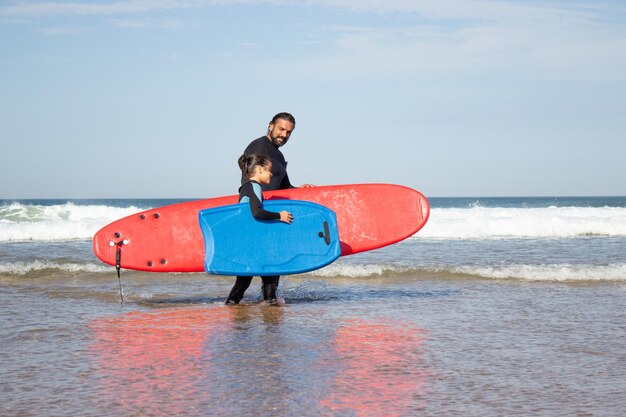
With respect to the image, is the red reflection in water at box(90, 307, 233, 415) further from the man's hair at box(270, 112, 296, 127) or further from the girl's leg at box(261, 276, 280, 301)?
the man's hair at box(270, 112, 296, 127)

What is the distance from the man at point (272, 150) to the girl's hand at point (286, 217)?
0.48 m

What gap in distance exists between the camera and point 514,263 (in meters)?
9.94

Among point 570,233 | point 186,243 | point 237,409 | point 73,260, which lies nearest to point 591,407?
point 237,409

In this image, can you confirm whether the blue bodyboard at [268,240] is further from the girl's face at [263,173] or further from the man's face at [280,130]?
the man's face at [280,130]

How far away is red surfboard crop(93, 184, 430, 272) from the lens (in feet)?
23.7

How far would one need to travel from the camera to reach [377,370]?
3852 mm

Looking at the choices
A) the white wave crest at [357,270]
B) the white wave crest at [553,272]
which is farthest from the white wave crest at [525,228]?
the white wave crest at [553,272]

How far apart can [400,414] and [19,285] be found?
6.45 m

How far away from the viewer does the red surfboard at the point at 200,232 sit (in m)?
7.23

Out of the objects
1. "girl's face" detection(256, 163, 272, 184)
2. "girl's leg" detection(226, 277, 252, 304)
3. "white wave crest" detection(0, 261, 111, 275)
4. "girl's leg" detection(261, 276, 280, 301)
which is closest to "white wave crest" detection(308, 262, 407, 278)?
"girl's leg" detection(261, 276, 280, 301)

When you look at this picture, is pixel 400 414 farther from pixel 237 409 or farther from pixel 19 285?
pixel 19 285

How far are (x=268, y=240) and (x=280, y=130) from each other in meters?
1.01

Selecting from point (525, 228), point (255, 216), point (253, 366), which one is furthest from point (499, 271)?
point (525, 228)

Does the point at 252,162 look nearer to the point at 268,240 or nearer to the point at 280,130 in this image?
the point at 280,130
